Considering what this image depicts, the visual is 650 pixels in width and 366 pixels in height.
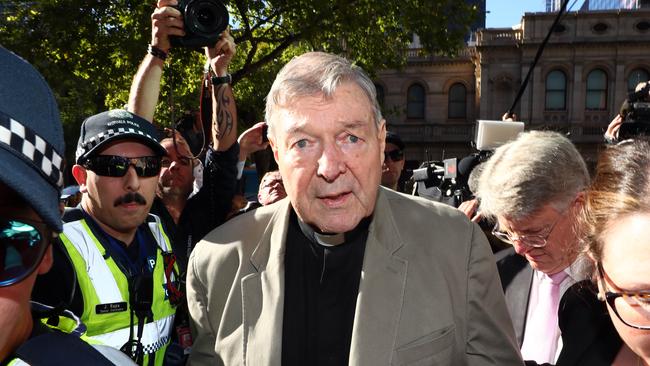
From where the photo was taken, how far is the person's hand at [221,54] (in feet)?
9.67

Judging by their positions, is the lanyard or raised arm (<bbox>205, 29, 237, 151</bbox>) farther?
raised arm (<bbox>205, 29, 237, 151</bbox>)

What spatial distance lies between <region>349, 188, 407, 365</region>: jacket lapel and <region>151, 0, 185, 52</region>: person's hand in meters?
1.72

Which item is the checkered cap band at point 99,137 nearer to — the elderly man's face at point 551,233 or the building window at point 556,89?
the elderly man's face at point 551,233

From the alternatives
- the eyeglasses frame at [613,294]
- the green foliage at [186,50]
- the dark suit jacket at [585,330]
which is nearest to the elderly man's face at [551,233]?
the dark suit jacket at [585,330]

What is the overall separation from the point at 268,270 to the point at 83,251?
782mm

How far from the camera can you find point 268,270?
5.95ft

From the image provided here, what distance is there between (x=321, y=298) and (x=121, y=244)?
95cm

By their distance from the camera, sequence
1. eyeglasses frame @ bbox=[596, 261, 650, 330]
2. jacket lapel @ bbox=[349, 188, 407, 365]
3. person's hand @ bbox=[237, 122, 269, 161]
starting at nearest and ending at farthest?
eyeglasses frame @ bbox=[596, 261, 650, 330] → jacket lapel @ bbox=[349, 188, 407, 365] → person's hand @ bbox=[237, 122, 269, 161]

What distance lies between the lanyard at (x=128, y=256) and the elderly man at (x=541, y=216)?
1.52m

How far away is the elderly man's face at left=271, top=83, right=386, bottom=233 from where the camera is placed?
5.55 feet

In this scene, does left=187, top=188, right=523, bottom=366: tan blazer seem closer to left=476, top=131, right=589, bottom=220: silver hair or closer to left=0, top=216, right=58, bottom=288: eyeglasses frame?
left=476, top=131, right=589, bottom=220: silver hair

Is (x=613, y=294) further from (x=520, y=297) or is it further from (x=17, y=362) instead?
(x=17, y=362)

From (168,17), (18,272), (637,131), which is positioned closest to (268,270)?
(18,272)

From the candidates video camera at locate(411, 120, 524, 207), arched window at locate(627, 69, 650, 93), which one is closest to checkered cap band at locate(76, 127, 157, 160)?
video camera at locate(411, 120, 524, 207)
